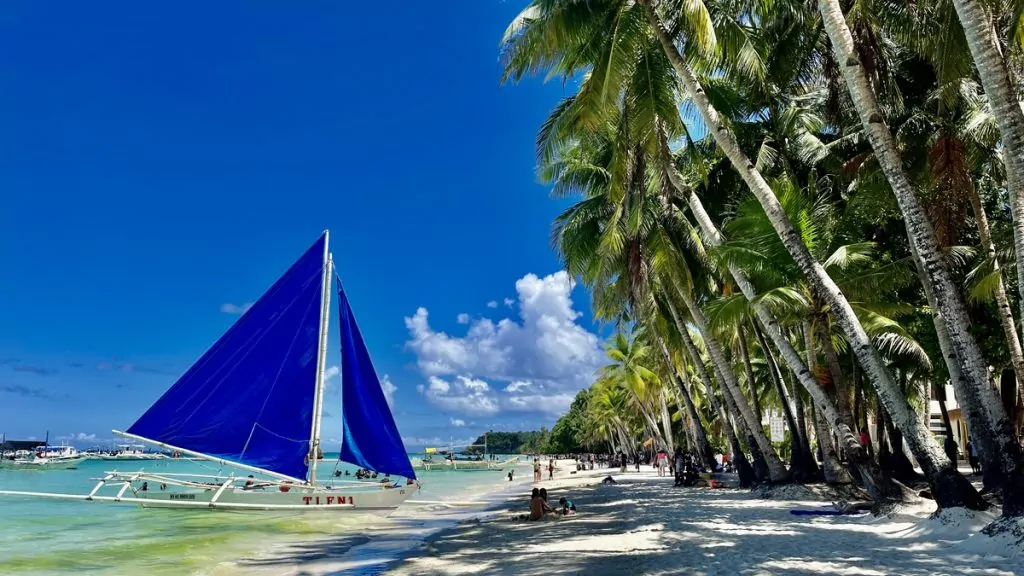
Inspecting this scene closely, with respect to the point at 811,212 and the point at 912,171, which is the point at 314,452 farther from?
the point at 912,171

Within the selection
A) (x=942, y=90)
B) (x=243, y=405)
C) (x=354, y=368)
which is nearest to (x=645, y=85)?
(x=942, y=90)

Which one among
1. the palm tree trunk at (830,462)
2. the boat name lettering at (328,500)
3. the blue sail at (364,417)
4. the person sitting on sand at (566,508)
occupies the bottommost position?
the person sitting on sand at (566,508)

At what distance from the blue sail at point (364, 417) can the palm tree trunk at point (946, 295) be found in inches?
471

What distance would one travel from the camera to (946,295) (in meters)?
8.52

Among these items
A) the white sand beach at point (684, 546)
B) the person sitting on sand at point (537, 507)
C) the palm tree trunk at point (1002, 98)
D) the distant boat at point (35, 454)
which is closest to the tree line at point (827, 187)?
the palm tree trunk at point (1002, 98)

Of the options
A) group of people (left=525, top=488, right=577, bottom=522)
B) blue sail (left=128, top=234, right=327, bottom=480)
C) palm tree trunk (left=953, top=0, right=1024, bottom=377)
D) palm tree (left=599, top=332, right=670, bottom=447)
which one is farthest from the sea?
palm tree (left=599, top=332, right=670, bottom=447)

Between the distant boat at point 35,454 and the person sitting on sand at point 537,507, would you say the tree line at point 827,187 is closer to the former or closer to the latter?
the person sitting on sand at point 537,507

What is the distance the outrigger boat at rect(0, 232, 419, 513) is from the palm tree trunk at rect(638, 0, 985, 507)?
10.4 m

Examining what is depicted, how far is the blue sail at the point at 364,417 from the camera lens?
1650cm

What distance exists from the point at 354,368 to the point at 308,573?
6760 millimetres

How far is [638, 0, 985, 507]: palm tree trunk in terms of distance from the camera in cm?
877

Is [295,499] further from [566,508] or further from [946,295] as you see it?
[946,295]

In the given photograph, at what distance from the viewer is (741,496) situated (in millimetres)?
17172

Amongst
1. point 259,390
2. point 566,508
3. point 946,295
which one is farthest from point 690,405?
point 946,295
